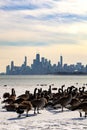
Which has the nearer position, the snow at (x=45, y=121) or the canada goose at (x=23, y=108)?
the snow at (x=45, y=121)

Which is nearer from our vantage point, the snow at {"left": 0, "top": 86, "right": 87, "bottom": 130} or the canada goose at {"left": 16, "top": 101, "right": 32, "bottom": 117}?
the snow at {"left": 0, "top": 86, "right": 87, "bottom": 130}

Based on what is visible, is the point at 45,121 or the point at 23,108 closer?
the point at 45,121

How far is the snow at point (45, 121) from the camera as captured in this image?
17.4 m

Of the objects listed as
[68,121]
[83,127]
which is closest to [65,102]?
[68,121]

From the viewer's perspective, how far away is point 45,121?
758 inches

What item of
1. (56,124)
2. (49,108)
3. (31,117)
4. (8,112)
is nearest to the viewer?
(56,124)

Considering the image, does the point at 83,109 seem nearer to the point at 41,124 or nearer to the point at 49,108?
the point at 41,124

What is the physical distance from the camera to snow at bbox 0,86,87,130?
1742 cm

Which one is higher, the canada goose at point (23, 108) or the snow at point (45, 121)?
the canada goose at point (23, 108)

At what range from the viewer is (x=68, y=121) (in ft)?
62.5

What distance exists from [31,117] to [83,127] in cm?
433

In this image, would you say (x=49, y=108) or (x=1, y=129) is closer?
(x=1, y=129)

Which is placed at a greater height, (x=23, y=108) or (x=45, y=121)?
(x=23, y=108)

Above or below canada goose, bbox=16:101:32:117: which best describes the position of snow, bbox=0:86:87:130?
below
